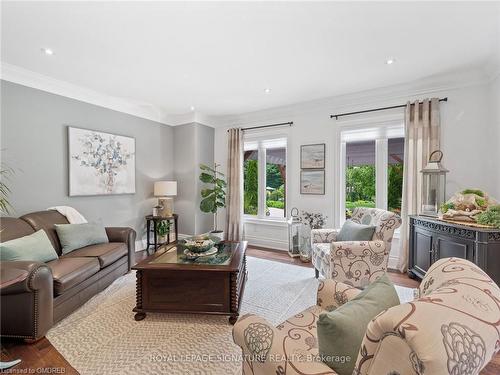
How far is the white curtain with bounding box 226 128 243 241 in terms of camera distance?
470 centimetres

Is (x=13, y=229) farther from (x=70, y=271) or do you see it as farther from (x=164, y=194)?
(x=164, y=194)

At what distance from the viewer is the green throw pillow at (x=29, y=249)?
6.73 feet

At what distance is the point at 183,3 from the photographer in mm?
1834

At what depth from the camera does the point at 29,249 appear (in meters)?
2.21

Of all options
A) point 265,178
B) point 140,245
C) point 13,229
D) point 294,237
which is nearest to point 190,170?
point 265,178

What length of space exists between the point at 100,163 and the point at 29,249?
70.1 inches

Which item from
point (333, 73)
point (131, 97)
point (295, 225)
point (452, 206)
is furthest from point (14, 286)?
point (452, 206)

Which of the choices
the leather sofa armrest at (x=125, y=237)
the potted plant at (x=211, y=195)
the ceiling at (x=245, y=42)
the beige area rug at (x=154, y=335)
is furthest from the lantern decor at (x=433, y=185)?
the leather sofa armrest at (x=125, y=237)

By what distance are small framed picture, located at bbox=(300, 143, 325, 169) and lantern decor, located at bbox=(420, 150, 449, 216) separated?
1.44 metres

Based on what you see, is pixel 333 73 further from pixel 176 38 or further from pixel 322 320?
pixel 322 320

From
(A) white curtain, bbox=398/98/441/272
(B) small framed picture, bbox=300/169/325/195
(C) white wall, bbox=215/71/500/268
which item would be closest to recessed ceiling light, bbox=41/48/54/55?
(C) white wall, bbox=215/71/500/268

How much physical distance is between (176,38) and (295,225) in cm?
310

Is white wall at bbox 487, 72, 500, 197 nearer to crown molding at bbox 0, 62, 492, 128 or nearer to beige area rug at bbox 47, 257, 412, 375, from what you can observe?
crown molding at bbox 0, 62, 492, 128

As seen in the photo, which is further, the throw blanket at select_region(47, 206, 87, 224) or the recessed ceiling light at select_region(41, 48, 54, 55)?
the throw blanket at select_region(47, 206, 87, 224)
